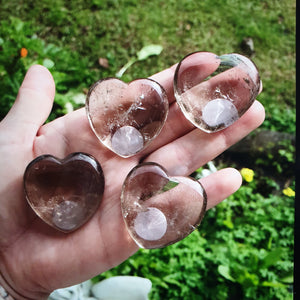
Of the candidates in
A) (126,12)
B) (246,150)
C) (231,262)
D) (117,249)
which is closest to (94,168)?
(117,249)

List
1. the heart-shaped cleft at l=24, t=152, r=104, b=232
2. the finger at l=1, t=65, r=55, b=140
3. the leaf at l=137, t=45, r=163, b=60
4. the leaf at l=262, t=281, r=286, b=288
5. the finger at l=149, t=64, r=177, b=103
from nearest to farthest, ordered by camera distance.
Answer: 1. the heart-shaped cleft at l=24, t=152, r=104, b=232
2. the finger at l=1, t=65, r=55, b=140
3. the finger at l=149, t=64, r=177, b=103
4. the leaf at l=262, t=281, r=286, b=288
5. the leaf at l=137, t=45, r=163, b=60

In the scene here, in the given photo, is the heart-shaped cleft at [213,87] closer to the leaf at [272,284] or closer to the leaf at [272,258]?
the leaf at [272,258]

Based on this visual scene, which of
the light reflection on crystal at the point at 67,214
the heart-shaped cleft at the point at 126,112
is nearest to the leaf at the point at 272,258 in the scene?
the heart-shaped cleft at the point at 126,112

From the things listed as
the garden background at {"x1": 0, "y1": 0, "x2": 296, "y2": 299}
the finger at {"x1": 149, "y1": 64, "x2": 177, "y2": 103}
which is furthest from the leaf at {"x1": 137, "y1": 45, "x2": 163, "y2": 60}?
the finger at {"x1": 149, "y1": 64, "x2": 177, "y2": 103}

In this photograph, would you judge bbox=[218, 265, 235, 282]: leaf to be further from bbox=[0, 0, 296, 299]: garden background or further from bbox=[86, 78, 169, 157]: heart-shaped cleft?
bbox=[86, 78, 169, 157]: heart-shaped cleft

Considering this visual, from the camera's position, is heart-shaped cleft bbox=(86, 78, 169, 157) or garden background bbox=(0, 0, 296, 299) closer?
heart-shaped cleft bbox=(86, 78, 169, 157)

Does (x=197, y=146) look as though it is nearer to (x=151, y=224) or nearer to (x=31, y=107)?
(x=151, y=224)
